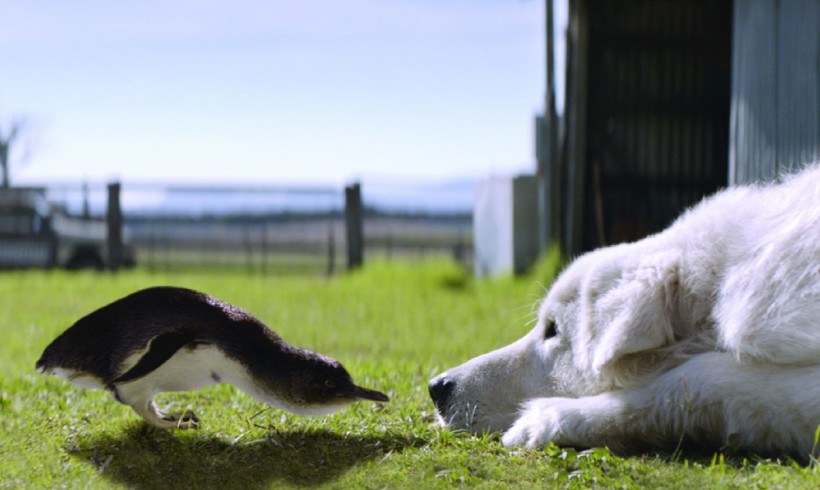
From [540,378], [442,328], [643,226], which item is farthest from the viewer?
[643,226]

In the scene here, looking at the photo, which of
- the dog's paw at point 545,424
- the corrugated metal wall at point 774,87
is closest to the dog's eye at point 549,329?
the dog's paw at point 545,424

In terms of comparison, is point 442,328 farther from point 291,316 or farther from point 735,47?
point 735,47

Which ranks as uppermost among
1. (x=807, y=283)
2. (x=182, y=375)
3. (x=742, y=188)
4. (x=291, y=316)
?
(x=742, y=188)

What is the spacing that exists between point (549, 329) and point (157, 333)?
1.57 meters

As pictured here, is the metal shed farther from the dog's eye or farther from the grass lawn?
the dog's eye

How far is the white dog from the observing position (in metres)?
3.08

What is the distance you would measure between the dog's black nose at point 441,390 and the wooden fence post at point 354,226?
12340mm

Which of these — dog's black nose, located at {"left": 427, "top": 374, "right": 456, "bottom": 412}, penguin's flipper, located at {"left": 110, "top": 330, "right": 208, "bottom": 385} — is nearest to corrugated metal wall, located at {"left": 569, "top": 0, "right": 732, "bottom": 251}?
dog's black nose, located at {"left": 427, "top": 374, "right": 456, "bottom": 412}

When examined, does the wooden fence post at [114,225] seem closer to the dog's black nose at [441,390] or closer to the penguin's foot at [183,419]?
the penguin's foot at [183,419]

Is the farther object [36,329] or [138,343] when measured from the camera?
[36,329]

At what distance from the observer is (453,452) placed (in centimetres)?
321

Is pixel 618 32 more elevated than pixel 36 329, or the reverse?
pixel 618 32

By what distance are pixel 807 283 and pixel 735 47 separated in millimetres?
6471

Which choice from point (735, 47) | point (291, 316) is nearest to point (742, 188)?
point (735, 47)
